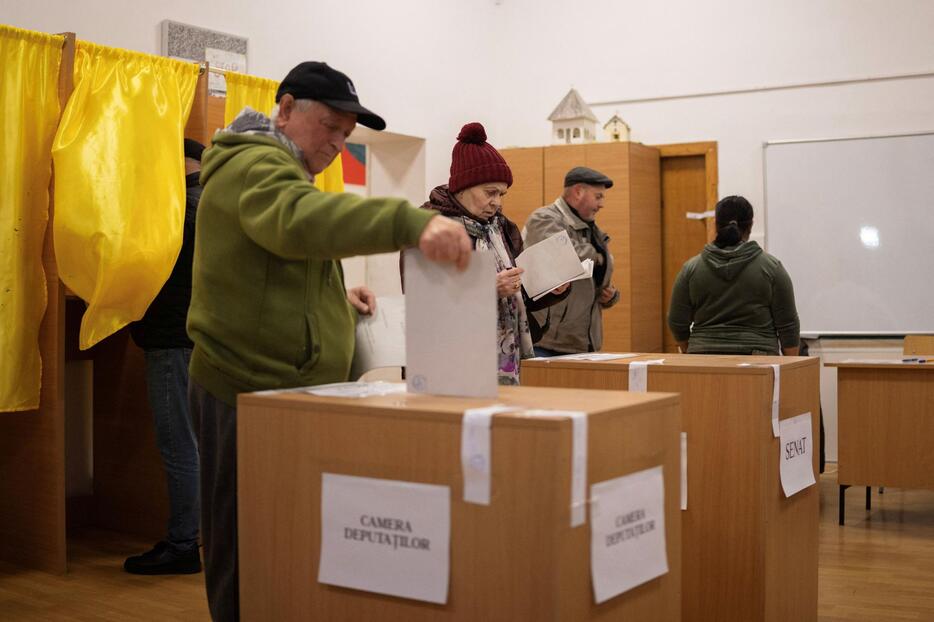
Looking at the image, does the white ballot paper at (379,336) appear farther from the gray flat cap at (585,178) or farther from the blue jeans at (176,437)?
the gray flat cap at (585,178)

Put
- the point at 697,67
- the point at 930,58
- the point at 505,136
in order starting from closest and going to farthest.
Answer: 1. the point at 930,58
2. the point at 697,67
3. the point at 505,136

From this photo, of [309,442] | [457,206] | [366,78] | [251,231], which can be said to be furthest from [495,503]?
[366,78]

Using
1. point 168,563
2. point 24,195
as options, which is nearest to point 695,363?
point 168,563

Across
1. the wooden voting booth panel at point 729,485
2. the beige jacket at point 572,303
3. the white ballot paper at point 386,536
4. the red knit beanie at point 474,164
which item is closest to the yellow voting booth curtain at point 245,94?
the beige jacket at point 572,303

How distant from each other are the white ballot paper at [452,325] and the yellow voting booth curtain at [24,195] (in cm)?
226

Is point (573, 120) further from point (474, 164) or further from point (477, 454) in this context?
point (477, 454)

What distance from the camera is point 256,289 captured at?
1.80m

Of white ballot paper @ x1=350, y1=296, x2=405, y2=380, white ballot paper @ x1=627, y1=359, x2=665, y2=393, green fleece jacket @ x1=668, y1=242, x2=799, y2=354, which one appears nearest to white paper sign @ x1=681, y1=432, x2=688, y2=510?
white ballot paper @ x1=627, y1=359, x2=665, y2=393

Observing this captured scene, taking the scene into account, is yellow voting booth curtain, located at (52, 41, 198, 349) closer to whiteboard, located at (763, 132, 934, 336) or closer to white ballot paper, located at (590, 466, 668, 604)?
white ballot paper, located at (590, 466, 668, 604)

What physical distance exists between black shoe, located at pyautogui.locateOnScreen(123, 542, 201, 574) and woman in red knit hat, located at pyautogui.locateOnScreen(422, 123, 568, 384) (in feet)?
4.52

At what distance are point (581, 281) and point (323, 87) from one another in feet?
6.51

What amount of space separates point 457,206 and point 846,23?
13.6 ft

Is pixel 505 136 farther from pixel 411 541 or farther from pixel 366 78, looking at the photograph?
pixel 411 541

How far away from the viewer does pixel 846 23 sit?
20.6ft
